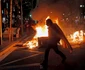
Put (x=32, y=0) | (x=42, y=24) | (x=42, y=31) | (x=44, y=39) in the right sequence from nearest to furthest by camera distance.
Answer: (x=44, y=39)
(x=42, y=31)
(x=42, y=24)
(x=32, y=0)

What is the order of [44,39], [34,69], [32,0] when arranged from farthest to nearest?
1. [32,0]
2. [44,39]
3. [34,69]

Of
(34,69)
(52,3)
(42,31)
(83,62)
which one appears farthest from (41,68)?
(52,3)

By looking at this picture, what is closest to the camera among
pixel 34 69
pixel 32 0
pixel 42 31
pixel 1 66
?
pixel 34 69

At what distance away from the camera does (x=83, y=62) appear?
40.6 feet

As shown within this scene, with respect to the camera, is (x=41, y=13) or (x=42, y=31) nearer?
(x=42, y=31)

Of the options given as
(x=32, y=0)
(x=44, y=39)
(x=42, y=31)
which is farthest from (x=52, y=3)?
(x=32, y=0)

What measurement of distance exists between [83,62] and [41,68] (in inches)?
86.1

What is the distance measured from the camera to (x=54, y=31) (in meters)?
11.2

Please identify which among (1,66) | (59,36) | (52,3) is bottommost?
(1,66)

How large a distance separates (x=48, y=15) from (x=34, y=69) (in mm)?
14672

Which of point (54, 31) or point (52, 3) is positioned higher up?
point (52, 3)

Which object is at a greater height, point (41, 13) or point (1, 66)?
point (41, 13)

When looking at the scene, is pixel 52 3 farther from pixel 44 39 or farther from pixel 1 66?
pixel 1 66

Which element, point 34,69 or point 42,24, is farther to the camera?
point 42,24
